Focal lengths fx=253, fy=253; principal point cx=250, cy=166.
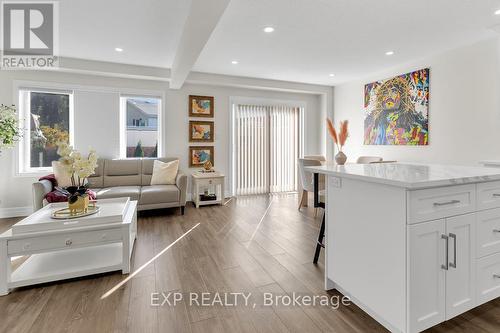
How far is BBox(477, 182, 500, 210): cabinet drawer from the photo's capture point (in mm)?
1544

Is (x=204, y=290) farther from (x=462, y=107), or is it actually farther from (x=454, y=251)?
(x=462, y=107)

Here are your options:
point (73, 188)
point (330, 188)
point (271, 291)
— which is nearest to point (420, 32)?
point (330, 188)

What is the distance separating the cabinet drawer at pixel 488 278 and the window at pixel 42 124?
17.8ft

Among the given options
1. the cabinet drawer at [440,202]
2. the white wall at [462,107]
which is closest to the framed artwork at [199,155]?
the white wall at [462,107]

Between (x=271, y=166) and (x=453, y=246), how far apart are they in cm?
473

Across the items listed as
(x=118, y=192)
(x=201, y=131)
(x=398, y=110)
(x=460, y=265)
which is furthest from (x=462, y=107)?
(x=118, y=192)

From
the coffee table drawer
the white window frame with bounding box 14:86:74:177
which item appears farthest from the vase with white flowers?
the white window frame with bounding box 14:86:74:177

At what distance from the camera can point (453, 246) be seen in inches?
55.9

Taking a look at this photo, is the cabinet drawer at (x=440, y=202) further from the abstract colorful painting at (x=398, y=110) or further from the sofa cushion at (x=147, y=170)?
the sofa cushion at (x=147, y=170)

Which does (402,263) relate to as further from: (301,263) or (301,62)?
(301,62)

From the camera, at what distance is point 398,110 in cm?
452

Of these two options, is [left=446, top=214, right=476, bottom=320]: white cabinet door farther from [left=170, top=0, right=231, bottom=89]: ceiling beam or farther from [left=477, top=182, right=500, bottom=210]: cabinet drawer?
[left=170, top=0, right=231, bottom=89]: ceiling beam

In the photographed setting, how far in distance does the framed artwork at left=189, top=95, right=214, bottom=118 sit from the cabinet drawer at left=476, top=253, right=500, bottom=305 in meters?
4.65

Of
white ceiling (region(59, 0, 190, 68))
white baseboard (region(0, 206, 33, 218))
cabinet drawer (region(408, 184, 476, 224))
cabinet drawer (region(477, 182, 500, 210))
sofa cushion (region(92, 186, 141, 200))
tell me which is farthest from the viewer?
white baseboard (region(0, 206, 33, 218))
